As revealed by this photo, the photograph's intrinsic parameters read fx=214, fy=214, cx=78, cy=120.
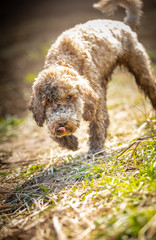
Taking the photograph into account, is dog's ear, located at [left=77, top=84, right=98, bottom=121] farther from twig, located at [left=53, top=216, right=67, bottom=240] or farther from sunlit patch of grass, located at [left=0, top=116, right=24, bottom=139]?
sunlit patch of grass, located at [left=0, top=116, right=24, bottom=139]

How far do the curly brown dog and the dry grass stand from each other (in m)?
0.61

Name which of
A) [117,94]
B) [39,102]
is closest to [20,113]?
[117,94]

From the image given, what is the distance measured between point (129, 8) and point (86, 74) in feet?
8.27

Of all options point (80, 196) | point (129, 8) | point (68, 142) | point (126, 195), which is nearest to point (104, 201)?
point (126, 195)

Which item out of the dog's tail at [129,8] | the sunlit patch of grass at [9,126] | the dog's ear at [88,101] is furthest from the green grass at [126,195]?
the sunlit patch of grass at [9,126]

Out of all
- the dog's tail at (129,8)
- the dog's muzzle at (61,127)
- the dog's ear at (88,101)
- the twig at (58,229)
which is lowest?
the twig at (58,229)

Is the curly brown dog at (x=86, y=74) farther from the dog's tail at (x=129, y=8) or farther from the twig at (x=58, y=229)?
the twig at (x=58, y=229)

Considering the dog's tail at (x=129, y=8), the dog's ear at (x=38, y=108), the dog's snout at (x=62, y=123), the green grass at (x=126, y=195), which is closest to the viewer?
the green grass at (x=126, y=195)

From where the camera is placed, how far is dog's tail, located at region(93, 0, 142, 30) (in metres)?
4.74

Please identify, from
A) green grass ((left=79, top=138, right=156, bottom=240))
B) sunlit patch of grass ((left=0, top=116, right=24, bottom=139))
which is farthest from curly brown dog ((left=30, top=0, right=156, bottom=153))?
sunlit patch of grass ((left=0, top=116, right=24, bottom=139))

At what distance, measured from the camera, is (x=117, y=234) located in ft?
4.91

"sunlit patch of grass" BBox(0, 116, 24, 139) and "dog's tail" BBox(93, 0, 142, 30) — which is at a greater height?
"dog's tail" BBox(93, 0, 142, 30)

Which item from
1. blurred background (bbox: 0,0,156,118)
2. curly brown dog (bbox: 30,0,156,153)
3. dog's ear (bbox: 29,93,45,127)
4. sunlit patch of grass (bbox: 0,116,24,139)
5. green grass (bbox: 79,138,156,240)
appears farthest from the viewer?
blurred background (bbox: 0,0,156,118)

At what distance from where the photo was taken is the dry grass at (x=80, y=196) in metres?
1.62
